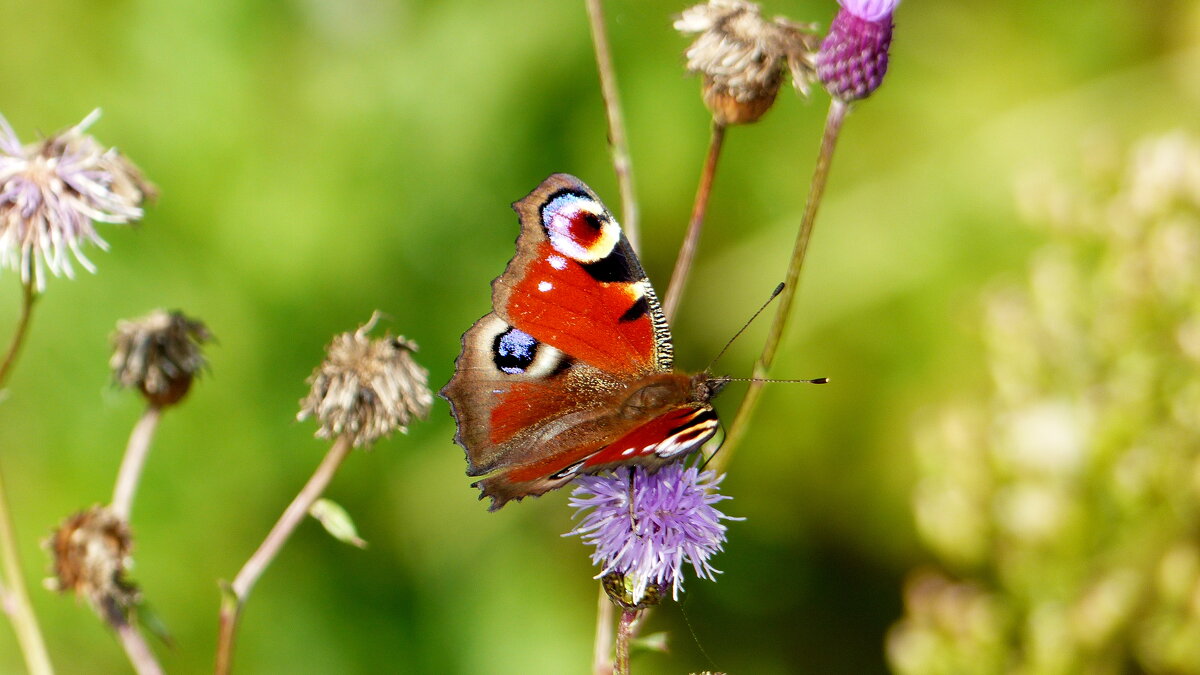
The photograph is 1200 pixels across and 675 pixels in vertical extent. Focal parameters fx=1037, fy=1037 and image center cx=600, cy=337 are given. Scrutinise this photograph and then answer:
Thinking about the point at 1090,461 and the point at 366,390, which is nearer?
the point at 366,390

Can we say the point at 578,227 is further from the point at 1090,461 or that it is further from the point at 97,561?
the point at 1090,461

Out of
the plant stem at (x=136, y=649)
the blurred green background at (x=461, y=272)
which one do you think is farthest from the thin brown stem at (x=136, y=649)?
the blurred green background at (x=461, y=272)

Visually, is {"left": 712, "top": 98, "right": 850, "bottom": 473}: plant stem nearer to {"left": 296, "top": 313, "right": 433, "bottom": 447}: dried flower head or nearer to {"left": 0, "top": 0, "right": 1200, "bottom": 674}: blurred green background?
{"left": 296, "top": 313, "right": 433, "bottom": 447}: dried flower head

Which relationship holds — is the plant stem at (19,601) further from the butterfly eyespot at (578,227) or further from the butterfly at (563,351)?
the butterfly eyespot at (578,227)

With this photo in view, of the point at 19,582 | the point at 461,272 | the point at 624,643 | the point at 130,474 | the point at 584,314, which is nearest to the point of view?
the point at 624,643

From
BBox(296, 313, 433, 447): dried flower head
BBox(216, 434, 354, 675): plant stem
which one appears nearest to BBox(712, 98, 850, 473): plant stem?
BBox(296, 313, 433, 447): dried flower head

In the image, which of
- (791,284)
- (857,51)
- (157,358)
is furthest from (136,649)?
(857,51)

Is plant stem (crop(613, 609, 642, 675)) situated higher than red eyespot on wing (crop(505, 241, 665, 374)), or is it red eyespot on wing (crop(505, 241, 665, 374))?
red eyespot on wing (crop(505, 241, 665, 374))
